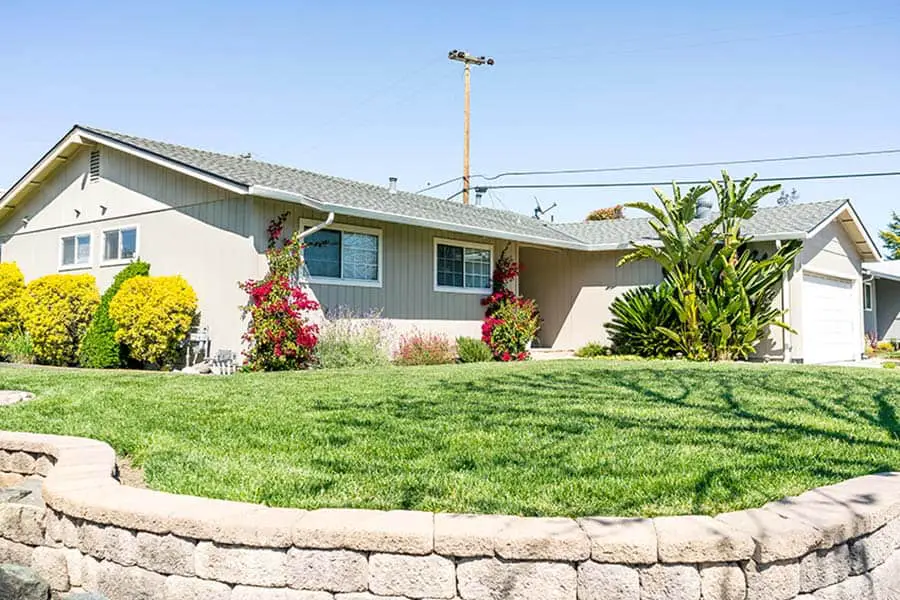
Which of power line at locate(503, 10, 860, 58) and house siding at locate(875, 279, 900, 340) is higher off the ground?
power line at locate(503, 10, 860, 58)

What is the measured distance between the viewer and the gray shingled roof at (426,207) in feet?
38.6

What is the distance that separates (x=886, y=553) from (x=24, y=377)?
30.7ft

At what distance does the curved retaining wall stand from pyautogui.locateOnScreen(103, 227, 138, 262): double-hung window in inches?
426

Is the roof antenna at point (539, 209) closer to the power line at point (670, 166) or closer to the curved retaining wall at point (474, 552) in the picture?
the power line at point (670, 166)

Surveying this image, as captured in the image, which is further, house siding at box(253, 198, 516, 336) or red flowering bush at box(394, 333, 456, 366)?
red flowering bush at box(394, 333, 456, 366)

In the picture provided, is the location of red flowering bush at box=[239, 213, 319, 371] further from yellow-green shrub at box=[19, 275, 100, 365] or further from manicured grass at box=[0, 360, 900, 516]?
yellow-green shrub at box=[19, 275, 100, 365]

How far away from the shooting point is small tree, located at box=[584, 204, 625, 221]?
32062 millimetres

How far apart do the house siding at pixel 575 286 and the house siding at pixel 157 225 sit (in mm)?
8319

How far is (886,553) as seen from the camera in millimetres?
2982

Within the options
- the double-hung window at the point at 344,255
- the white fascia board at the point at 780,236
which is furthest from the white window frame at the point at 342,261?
the white fascia board at the point at 780,236

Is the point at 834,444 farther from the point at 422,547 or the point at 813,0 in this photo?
the point at 813,0

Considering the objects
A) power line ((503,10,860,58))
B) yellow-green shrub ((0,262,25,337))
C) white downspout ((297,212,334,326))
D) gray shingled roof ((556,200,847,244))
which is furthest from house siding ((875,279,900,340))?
yellow-green shrub ((0,262,25,337))

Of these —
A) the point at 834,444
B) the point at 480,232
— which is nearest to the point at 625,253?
the point at 480,232

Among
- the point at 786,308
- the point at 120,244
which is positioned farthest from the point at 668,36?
the point at 120,244
